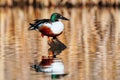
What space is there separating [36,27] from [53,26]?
362 mm

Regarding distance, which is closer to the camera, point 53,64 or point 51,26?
point 53,64

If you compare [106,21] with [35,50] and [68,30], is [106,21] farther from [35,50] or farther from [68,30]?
[35,50]

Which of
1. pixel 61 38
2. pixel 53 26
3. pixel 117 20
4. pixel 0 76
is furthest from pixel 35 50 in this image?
pixel 117 20

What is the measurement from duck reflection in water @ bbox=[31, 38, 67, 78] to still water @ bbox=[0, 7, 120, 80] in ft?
0.26

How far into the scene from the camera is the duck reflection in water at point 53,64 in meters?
7.60

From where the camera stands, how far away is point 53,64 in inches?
321

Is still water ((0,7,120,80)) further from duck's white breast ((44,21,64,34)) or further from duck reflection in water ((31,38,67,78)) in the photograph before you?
duck's white breast ((44,21,64,34))

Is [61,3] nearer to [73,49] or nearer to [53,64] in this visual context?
[73,49]

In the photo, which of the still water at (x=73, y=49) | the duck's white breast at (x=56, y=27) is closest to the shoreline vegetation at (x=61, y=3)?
the still water at (x=73, y=49)

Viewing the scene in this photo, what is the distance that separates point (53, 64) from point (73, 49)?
138cm

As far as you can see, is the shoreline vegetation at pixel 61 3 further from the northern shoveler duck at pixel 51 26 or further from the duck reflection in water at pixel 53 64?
the duck reflection in water at pixel 53 64

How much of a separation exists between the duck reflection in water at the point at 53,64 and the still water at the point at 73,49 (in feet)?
0.26

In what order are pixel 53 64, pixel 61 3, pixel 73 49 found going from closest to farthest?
pixel 53 64 → pixel 73 49 → pixel 61 3

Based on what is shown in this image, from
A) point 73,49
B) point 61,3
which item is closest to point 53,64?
point 73,49
